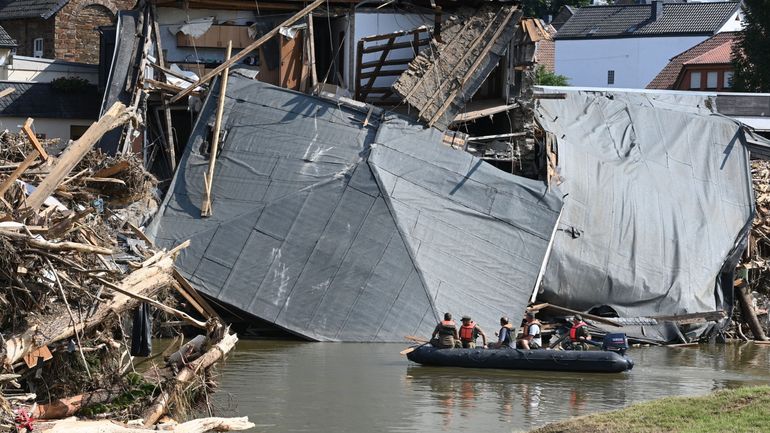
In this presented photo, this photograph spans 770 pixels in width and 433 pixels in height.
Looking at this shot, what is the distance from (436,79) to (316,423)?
46.1 feet

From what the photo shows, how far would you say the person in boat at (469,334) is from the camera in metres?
25.4

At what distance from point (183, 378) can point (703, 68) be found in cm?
5430

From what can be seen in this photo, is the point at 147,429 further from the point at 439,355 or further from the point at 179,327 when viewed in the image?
the point at 179,327

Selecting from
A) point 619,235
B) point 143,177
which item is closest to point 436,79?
point 619,235

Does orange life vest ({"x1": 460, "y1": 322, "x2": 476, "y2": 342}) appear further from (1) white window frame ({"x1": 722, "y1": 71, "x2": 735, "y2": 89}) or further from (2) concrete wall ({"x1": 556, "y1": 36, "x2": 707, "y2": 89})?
(2) concrete wall ({"x1": 556, "y1": 36, "x2": 707, "y2": 89})

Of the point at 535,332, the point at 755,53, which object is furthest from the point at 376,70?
the point at 755,53

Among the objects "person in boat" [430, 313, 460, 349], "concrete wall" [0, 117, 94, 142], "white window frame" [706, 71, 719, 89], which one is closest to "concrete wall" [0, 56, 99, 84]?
"concrete wall" [0, 117, 94, 142]

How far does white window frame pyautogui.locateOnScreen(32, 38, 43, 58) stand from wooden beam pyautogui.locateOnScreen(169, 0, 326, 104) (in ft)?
69.3

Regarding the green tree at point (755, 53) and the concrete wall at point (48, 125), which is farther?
the green tree at point (755, 53)

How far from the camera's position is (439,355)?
24.7 metres

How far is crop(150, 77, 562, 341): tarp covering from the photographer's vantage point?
27859 mm

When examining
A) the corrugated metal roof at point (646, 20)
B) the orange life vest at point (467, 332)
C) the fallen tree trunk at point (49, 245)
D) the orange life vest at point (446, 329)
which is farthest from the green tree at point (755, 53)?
the fallen tree trunk at point (49, 245)

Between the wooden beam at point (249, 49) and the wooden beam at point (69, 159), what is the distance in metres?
14.6

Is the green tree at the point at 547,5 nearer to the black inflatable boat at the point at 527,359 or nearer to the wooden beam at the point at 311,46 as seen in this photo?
the wooden beam at the point at 311,46
